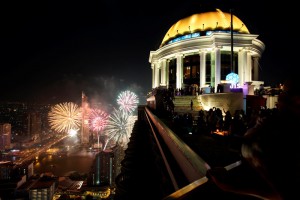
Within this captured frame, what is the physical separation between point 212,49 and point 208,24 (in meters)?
5.08

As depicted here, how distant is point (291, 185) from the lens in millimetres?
1115

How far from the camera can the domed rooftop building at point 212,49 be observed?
30.5 metres

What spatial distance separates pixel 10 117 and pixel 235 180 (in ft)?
533

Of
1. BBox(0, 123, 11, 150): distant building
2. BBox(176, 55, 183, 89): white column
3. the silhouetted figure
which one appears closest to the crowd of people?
the silhouetted figure

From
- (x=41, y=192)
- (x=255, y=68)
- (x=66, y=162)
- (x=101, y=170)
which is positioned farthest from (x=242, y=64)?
(x=66, y=162)

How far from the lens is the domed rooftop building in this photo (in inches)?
1202

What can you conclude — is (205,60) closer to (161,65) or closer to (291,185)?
(161,65)

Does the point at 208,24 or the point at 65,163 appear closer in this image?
the point at 208,24

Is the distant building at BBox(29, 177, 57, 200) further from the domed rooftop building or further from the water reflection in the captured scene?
the domed rooftop building

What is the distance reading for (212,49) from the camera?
31.5 m

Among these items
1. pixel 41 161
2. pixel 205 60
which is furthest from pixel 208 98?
pixel 41 161

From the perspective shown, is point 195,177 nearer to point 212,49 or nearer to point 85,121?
point 212,49

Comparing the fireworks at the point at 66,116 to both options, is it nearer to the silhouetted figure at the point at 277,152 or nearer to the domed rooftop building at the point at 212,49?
the domed rooftop building at the point at 212,49

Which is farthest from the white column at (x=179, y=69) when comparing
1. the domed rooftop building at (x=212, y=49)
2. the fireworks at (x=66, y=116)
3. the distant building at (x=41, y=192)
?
the fireworks at (x=66, y=116)
